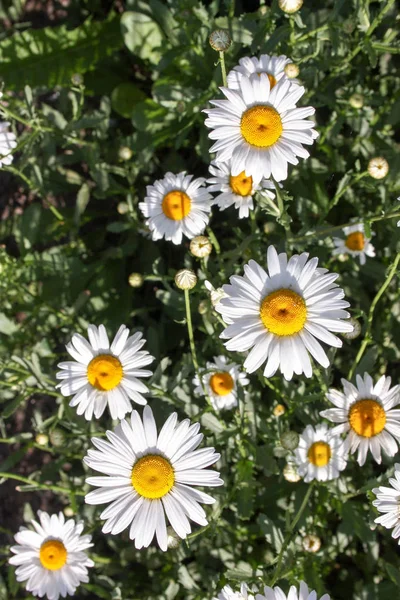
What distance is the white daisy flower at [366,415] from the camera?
11.2 ft

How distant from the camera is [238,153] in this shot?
3.04 m

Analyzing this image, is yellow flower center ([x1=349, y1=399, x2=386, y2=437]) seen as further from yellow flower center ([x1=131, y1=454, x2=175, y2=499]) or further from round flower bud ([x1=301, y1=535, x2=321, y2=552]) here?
yellow flower center ([x1=131, y1=454, x2=175, y2=499])

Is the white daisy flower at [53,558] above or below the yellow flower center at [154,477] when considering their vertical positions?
below

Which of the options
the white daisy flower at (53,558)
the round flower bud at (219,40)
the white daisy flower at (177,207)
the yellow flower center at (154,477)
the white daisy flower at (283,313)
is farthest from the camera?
the white daisy flower at (53,558)

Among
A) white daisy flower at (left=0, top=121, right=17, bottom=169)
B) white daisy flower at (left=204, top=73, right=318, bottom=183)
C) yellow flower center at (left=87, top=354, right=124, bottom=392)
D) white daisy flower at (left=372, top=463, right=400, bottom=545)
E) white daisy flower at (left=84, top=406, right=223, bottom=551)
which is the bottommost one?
white daisy flower at (left=84, top=406, right=223, bottom=551)

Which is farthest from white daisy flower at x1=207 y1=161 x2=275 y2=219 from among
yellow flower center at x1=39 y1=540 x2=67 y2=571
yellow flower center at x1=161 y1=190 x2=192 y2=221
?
yellow flower center at x1=39 y1=540 x2=67 y2=571

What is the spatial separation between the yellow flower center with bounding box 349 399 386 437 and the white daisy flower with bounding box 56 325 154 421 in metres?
1.13

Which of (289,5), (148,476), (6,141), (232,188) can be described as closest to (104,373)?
(148,476)

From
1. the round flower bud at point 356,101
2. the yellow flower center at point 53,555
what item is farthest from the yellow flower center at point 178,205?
the yellow flower center at point 53,555

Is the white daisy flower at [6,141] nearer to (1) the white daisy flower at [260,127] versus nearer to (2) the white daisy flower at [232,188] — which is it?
(2) the white daisy flower at [232,188]

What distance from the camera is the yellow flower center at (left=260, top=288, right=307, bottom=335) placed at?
2910mm

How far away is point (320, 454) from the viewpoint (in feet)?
12.2

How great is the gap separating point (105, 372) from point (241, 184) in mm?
1288

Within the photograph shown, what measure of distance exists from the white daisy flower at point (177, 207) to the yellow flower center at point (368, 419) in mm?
1334
